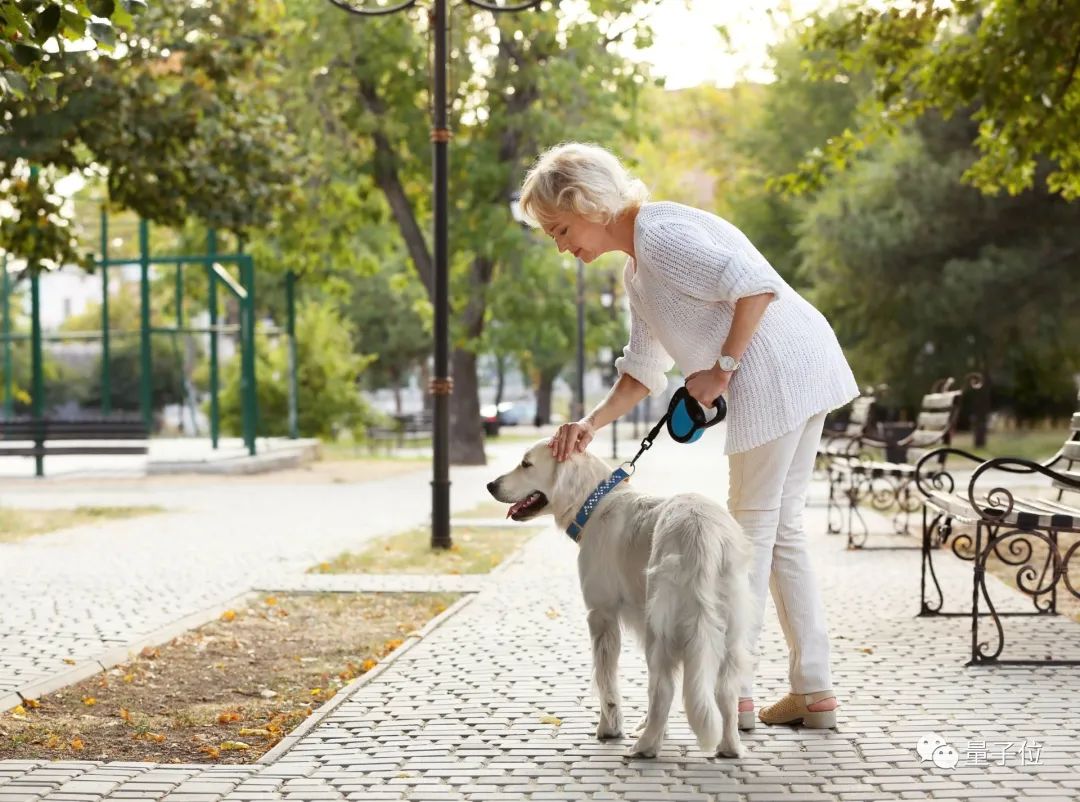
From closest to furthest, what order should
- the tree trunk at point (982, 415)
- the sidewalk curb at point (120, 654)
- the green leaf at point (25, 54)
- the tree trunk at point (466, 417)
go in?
the green leaf at point (25, 54), the sidewalk curb at point (120, 654), the tree trunk at point (466, 417), the tree trunk at point (982, 415)

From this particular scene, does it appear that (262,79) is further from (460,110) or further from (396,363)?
(396,363)

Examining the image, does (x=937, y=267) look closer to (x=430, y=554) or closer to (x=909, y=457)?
(x=909, y=457)

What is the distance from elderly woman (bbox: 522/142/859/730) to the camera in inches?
193

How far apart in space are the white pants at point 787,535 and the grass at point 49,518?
958cm

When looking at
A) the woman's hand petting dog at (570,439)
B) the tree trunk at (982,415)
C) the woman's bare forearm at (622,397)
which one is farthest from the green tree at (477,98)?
the woman's hand petting dog at (570,439)

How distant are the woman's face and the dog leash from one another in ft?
1.99

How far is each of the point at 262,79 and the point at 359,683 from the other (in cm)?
1477

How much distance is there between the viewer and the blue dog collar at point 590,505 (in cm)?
502

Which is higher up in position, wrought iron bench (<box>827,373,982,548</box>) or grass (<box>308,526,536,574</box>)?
wrought iron bench (<box>827,373,982,548</box>)

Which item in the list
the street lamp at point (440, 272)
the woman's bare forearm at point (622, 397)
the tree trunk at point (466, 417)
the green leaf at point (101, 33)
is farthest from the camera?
the tree trunk at point (466, 417)

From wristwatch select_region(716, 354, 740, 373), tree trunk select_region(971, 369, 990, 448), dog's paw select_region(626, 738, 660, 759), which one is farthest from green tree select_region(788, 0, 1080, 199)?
tree trunk select_region(971, 369, 990, 448)

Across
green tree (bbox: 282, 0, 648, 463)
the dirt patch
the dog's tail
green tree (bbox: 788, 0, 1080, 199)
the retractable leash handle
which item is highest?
green tree (bbox: 282, 0, 648, 463)

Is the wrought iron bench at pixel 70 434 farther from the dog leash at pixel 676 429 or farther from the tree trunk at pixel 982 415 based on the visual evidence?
the dog leash at pixel 676 429

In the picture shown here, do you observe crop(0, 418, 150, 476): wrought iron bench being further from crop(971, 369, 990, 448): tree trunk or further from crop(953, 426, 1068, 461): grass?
crop(971, 369, 990, 448): tree trunk
